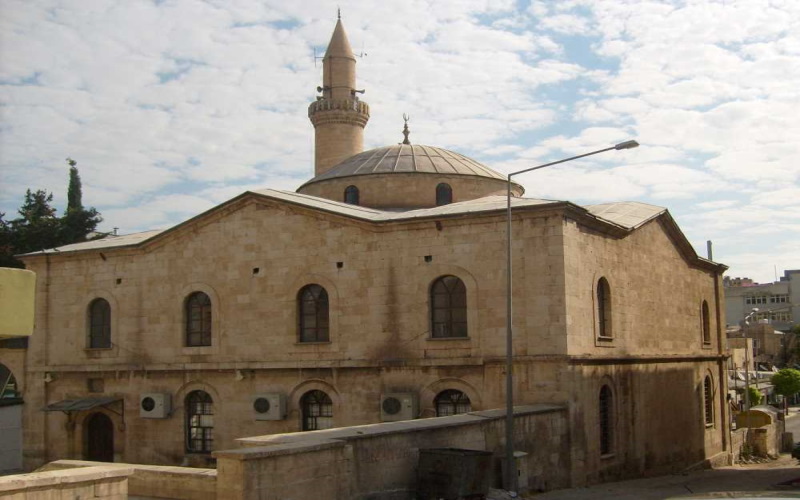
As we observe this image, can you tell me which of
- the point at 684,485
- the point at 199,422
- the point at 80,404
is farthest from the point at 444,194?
the point at 80,404

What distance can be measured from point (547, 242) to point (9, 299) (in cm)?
1603

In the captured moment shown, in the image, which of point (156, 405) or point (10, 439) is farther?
point (10, 439)

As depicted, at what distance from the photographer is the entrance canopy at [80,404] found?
24.9m

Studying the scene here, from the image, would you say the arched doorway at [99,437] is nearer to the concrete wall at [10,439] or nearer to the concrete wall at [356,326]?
the concrete wall at [356,326]

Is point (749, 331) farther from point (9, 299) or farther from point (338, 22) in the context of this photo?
point (9, 299)

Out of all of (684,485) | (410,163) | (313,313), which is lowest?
(684,485)

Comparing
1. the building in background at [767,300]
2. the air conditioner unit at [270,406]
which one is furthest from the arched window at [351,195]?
the building in background at [767,300]

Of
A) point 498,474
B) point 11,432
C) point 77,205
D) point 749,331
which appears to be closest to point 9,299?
point 498,474

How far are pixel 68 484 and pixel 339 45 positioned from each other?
111ft

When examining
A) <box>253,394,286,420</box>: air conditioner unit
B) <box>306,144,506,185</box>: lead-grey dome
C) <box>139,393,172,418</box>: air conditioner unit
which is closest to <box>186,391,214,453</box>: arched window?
<box>139,393,172,418</box>: air conditioner unit

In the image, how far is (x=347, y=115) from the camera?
136ft

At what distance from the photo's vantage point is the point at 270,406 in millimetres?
23156

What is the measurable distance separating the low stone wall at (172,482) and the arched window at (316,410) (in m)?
8.20

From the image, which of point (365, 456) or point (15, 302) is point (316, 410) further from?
point (15, 302)
